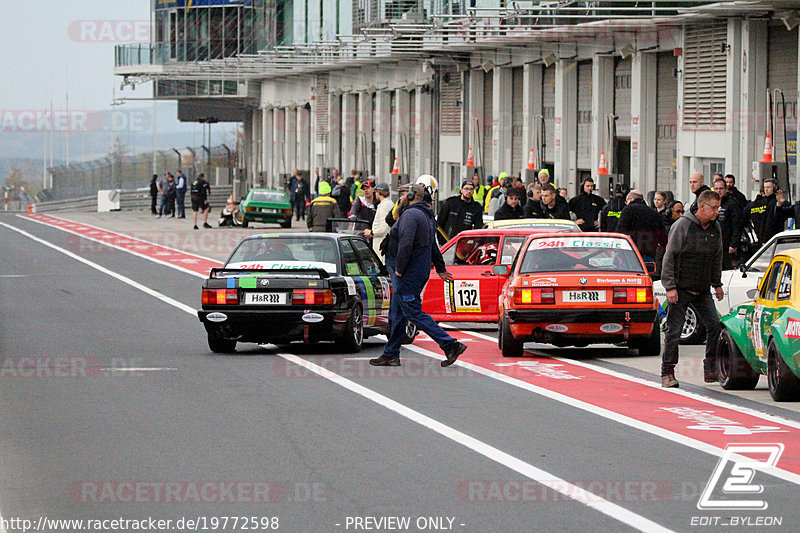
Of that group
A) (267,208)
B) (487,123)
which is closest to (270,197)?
(267,208)

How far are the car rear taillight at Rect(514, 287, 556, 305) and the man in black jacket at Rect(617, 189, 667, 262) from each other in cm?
422

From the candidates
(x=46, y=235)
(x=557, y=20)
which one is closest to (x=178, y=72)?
(x=46, y=235)

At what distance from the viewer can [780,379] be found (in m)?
11.5

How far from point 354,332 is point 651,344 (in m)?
3.19

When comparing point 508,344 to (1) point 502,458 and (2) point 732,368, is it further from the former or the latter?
(1) point 502,458

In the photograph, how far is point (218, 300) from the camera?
49.4 ft

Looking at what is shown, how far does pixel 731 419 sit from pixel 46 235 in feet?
121

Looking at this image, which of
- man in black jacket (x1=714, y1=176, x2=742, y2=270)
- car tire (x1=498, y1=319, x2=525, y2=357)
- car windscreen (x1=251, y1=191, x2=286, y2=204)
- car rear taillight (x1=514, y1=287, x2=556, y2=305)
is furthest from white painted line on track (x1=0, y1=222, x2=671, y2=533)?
car windscreen (x1=251, y1=191, x2=286, y2=204)

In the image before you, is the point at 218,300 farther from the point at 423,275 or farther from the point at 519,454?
the point at 519,454

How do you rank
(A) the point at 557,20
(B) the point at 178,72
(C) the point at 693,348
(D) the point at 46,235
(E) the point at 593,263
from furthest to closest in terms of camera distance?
(B) the point at 178,72, (D) the point at 46,235, (A) the point at 557,20, (C) the point at 693,348, (E) the point at 593,263

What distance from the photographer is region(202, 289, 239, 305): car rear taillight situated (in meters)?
15.0

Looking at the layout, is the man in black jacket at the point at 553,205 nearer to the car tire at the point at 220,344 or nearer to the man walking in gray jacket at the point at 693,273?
the car tire at the point at 220,344

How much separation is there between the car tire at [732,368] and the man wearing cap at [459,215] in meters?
9.91

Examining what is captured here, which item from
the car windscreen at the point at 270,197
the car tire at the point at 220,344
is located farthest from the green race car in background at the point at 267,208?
the car tire at the point at 220,344
